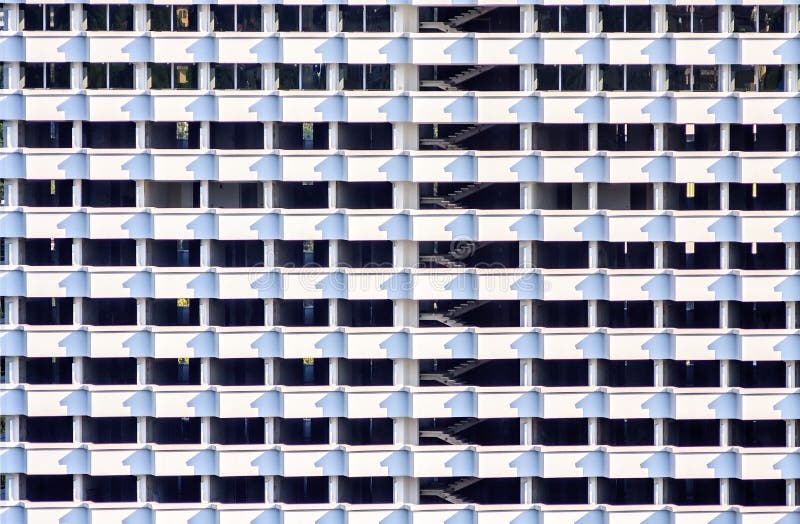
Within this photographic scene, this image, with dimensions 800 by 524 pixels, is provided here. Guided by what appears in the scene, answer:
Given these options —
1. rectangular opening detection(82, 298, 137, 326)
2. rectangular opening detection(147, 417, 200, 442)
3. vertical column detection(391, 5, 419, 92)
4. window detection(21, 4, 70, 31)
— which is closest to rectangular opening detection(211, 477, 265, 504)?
rectangular opening detection(147, 417, 200, 442)

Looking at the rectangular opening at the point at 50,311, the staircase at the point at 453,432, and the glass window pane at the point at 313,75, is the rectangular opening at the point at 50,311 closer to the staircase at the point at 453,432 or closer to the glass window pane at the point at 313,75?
the glass window pane at the point at 313,75

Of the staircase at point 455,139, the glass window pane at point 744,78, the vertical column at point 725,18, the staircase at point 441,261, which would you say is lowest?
the staircase at point 441,261

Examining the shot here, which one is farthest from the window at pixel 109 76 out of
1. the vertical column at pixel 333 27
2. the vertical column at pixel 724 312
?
the vertical column at pixel 724 312

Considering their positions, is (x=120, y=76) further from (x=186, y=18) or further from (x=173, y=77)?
(x=186, y=18)

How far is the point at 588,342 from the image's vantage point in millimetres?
67688

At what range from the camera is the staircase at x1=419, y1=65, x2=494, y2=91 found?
6831 cm

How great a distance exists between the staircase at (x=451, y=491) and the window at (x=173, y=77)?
2469 cm

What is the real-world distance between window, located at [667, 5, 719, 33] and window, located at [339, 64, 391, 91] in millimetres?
15142

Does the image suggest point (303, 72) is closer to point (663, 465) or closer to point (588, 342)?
point (588, 342)

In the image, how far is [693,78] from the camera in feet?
224

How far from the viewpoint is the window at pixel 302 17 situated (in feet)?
223

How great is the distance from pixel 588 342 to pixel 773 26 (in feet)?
62.9

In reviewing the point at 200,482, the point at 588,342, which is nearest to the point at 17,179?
the point at 200,482

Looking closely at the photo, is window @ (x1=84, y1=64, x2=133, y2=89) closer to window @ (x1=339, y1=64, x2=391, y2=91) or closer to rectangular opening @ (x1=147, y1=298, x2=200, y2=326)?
window @ (x1=339, y1=64, x2=391, y2=91)
